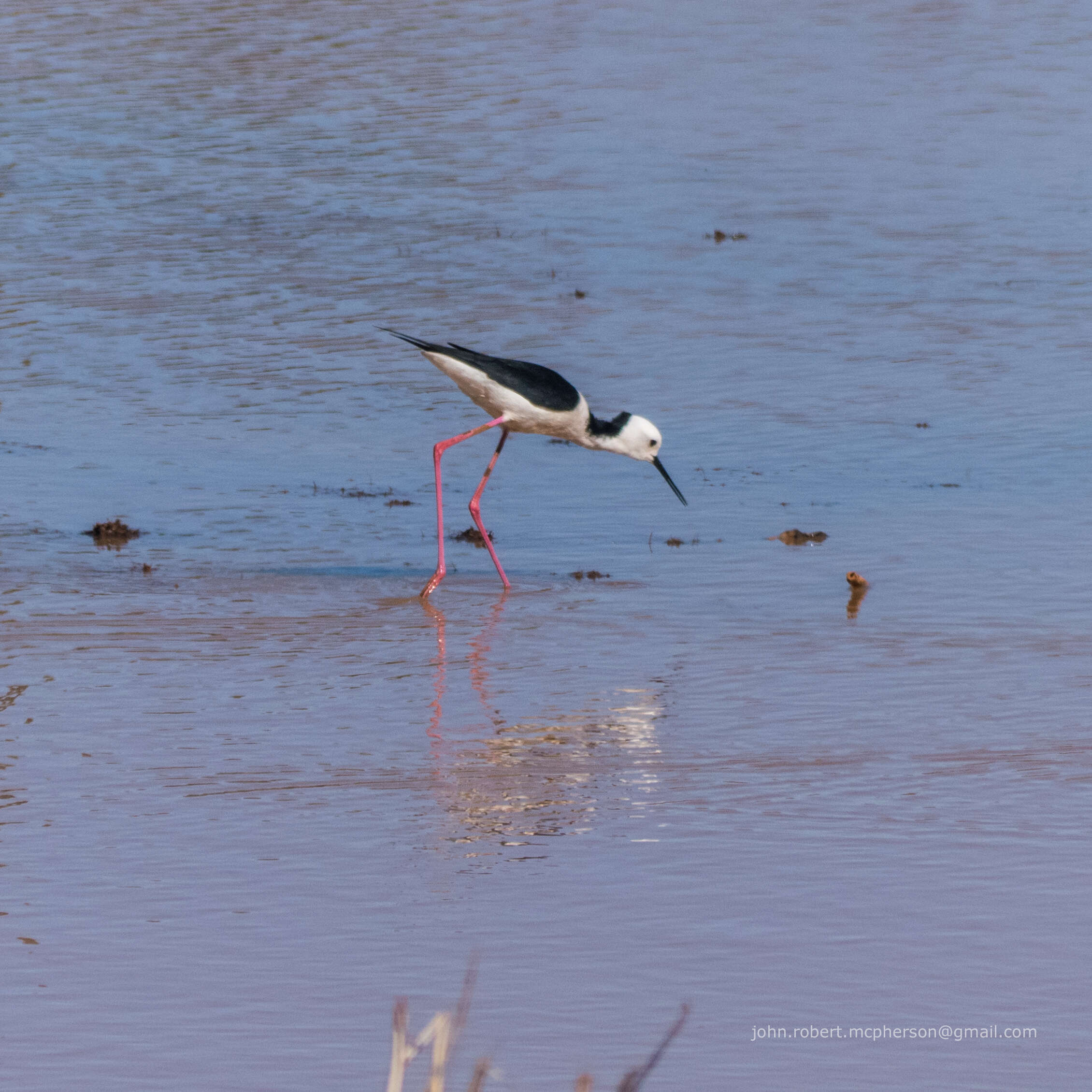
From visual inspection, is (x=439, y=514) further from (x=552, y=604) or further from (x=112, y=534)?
(x=112, y=534)

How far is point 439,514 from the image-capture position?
10.3 metres

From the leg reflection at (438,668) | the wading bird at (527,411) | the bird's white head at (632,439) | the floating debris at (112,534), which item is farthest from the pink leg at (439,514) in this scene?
the floating debris at (112,534)

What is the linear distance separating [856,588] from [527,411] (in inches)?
78.7

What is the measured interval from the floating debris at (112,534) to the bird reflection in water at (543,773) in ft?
9.79

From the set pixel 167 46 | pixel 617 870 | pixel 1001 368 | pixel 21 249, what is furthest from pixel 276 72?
pixel 617 870

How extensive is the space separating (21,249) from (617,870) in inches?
553

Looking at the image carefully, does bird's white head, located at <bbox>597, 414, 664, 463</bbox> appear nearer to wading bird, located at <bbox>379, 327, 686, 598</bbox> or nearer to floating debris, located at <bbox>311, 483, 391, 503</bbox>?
wading bird, located at <bbox>379, 327, 686, 598</bbox>

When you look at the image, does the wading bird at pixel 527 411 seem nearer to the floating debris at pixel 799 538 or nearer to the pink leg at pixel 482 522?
the pink leg at pixel 482 522

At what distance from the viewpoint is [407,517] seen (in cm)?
1126

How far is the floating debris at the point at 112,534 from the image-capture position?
10.2 m

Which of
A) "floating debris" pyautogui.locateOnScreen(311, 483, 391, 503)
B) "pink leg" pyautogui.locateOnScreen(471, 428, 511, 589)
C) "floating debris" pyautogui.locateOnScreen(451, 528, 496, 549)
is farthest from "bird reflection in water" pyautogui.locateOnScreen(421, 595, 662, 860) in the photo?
"floating debris" pyautogui.locateOnScreen(311, 483, 391, 503)

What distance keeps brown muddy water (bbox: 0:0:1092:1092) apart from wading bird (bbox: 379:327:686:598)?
46 centimetres

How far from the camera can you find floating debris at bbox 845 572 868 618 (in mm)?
9086

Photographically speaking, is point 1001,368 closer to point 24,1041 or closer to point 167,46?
point 24,1041
